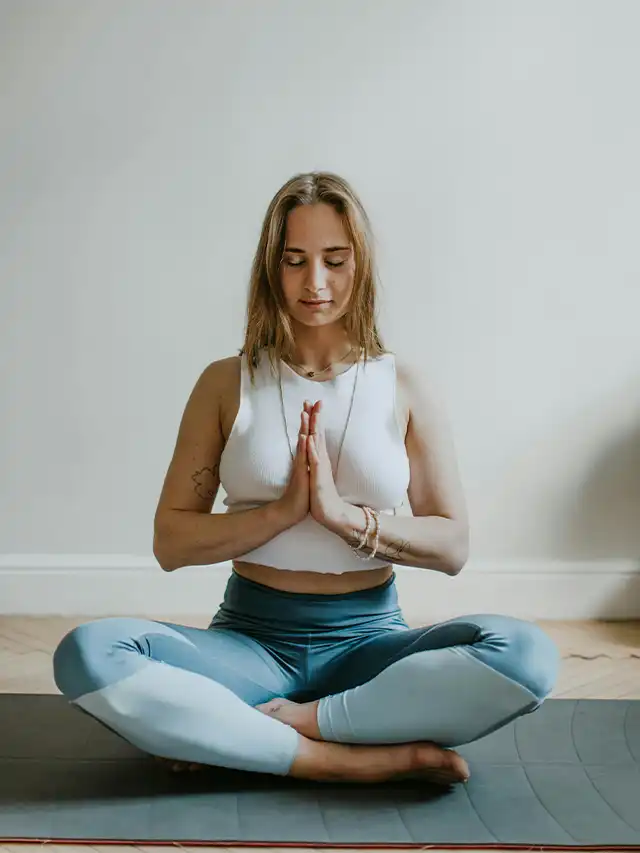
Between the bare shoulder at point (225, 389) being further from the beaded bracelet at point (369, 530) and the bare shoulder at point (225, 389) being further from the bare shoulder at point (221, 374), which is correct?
the beaded bracelet at point (369, 530)

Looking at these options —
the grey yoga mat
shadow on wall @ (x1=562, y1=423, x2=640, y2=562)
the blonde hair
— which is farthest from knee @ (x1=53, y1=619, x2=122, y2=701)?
shadow on wall @ (x1=562, y1=423, x2=640, y2=562)

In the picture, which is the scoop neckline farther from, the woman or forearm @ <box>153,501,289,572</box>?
forearm @ <box>153,501,289,572</box>

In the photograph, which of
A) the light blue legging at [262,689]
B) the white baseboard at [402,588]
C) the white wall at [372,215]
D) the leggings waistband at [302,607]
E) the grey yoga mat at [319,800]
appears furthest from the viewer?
the white baseboard at [402,588]

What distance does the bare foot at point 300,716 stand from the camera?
2.01m

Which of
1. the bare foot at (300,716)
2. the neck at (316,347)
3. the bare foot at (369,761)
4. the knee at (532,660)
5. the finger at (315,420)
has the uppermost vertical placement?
the neck at (316,347)

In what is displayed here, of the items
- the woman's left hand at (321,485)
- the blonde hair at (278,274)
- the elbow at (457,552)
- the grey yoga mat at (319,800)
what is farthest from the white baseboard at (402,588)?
A: the woman's left hand at (321,485)

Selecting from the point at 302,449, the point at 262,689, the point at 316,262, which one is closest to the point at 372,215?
the point at 316,262

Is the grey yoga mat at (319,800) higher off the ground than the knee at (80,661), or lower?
lower

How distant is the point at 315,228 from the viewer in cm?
218

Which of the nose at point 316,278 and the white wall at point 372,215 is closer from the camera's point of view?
the nose at point 316,278

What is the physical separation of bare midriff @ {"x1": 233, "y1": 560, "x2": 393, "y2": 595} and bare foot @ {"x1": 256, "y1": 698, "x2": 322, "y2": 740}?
0.80 feet

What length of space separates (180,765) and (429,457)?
2.56 ft

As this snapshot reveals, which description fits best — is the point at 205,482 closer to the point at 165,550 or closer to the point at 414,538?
the point at 165,550

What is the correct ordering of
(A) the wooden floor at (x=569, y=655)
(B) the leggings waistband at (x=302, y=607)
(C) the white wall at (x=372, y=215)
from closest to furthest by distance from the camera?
(B) the leggings waistband at (x=302, y=607), (A) the wooden floor at (x=569, y=655), (C) the white wall at (x=372, y=215)
